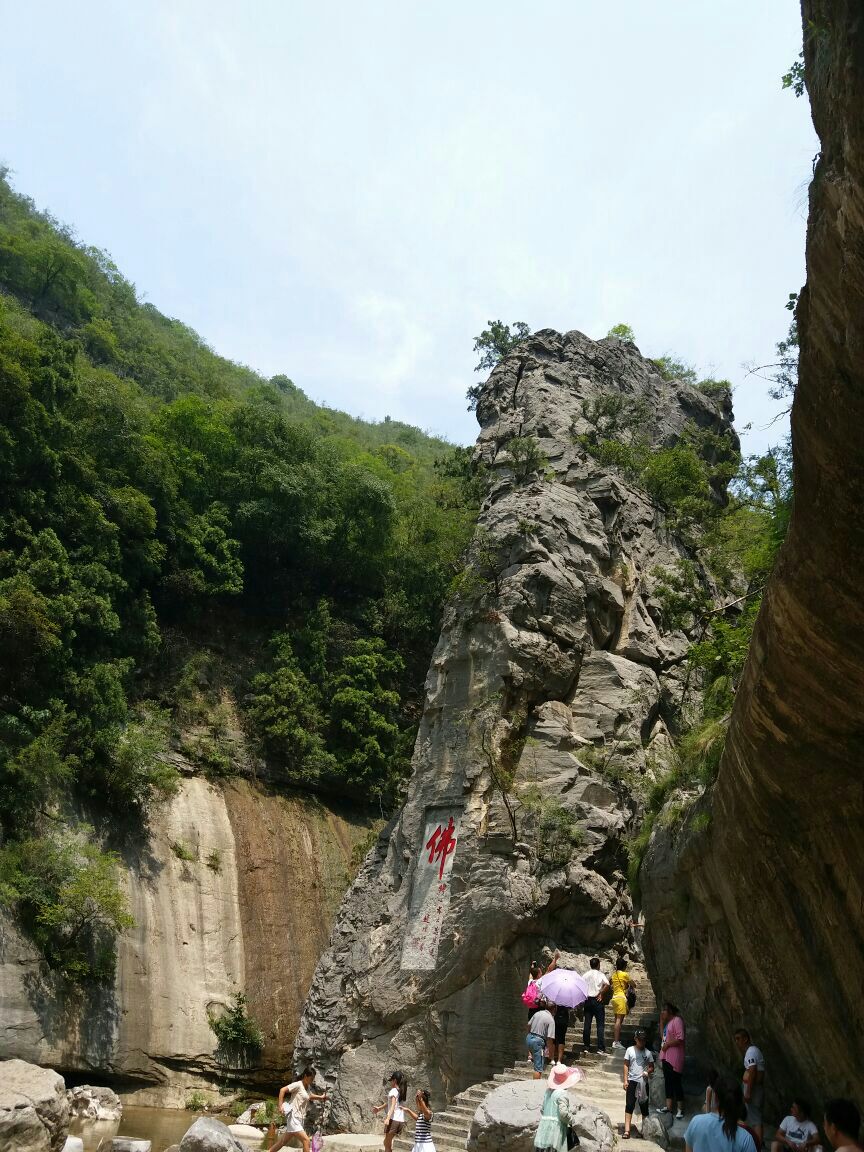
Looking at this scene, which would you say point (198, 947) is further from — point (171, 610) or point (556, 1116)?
point (556, 1116)

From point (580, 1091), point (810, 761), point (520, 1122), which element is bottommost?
point (580, 1091)

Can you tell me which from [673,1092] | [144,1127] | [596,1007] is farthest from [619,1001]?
[144,1127]

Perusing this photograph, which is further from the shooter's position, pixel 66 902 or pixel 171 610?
pixel 171 610

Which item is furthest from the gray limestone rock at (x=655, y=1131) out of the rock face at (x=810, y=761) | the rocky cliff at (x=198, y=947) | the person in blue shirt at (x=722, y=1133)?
the rocky cliff at (x=198, y=947)

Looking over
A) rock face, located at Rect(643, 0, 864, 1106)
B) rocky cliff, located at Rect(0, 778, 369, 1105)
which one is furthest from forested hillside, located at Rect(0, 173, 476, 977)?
rock face, located at Rect(643, 0, 864, 1106)

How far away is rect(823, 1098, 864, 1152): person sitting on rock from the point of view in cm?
453

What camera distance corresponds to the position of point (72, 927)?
1734 cm

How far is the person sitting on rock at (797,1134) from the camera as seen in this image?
7.66 meters

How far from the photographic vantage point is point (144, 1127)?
1603 cm

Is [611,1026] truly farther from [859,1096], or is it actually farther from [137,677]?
[137,677]

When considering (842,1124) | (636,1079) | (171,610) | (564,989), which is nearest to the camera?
(842,1124)

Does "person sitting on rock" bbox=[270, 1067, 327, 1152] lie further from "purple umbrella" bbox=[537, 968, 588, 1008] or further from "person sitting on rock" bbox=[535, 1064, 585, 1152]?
"person sitting on rock" bbox=[535, 1064, 585, 1152]

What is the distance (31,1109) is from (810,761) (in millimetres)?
10972

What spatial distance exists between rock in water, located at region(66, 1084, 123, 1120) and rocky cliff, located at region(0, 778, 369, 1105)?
1.74 feet
